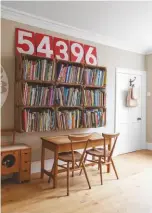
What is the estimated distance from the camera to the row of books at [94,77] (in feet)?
12.7

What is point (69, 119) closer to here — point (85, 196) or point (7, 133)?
point (7, 133)

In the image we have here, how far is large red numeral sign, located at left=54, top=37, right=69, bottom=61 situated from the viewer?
3.77 m

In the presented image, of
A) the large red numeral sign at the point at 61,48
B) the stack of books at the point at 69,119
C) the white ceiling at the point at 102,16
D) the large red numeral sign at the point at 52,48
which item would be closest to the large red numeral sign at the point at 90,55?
the large red numeral sign at the point at 52,48

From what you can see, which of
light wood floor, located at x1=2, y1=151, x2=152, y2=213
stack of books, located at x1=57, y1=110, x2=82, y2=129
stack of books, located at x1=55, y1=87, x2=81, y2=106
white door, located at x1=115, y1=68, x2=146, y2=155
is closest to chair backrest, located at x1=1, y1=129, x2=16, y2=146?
light wood floor, located at x1=2, y1=151, x2=152, y2=213

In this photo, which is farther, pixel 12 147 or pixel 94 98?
pixel 94 98

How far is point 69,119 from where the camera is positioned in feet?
12.0

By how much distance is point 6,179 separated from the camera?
3225 mm

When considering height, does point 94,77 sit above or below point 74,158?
above

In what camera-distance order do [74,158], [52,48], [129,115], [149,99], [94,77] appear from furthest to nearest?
[149,99], [129,115], [94,77], [52,48], [74,158]

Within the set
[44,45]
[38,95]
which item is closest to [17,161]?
[38,95]

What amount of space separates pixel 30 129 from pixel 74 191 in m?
1.11

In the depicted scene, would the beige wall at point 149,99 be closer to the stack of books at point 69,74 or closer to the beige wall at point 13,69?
the beige wall at point 13,69

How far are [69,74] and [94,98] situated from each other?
2.33ft

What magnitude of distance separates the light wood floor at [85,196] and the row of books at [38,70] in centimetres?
160
